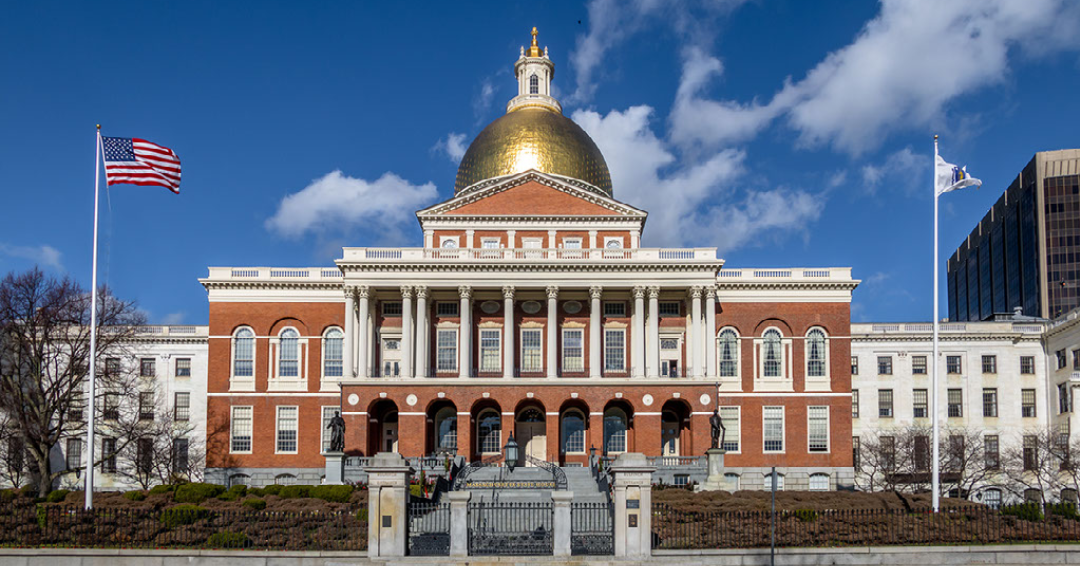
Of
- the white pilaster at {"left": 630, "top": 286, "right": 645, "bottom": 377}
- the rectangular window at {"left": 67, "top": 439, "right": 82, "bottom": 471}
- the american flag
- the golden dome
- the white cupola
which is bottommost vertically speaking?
the rectangular window at {"left": 67, "top": 439, "right": 82, "bottom": 471}

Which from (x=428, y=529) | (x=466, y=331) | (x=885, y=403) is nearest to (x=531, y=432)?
(x=466, y=331)

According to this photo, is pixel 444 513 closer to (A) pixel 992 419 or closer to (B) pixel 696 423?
(B) pixel 696 423

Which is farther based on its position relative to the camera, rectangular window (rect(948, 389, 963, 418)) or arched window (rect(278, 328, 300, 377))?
rectangular window (rect(948, 389, 963, 418))

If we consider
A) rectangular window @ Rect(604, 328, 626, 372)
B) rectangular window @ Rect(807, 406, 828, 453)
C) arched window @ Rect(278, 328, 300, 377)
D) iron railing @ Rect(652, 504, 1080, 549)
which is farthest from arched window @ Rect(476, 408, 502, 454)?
iron railing @ Rect(652, 504, 1080, 549)

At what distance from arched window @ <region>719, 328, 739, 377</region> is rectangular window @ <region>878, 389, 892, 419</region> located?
45.9 feet

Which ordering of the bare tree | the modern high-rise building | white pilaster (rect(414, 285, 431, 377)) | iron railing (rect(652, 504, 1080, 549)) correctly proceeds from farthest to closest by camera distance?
the modern high-rise building → white pilaster (rect(414, 285, 431, 377)) → the bare tree → iron railing (rect(652, 504, 1080, 549))

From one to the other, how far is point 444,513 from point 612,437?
102 feet

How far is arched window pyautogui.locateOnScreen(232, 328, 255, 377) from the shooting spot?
62.8 meters

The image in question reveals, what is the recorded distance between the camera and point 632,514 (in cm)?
2652

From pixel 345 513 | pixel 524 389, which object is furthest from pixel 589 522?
pixel 524 389

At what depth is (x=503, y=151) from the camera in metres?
67.8

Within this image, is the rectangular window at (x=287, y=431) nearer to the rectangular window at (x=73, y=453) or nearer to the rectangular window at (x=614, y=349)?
the rectangular window at (x=73, y=453)

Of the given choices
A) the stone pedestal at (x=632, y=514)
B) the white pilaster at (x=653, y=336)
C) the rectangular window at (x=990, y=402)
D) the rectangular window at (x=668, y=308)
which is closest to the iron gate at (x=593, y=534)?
the stone pedestal at (x=632, y=514)

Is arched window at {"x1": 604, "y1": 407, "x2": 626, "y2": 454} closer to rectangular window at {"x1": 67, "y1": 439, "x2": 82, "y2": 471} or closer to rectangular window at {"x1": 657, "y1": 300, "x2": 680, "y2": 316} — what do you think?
rectangular window at {"x1": 657, "y1": 300, "x2": 680, "y2": 316}
